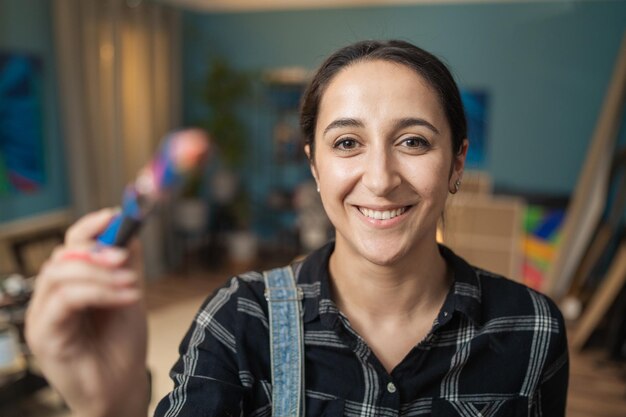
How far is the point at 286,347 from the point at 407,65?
52 cm

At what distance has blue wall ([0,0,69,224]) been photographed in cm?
398

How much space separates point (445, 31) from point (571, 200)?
1.94 meters

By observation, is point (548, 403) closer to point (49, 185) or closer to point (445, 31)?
point (49, 185)

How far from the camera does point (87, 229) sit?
1.70 ft

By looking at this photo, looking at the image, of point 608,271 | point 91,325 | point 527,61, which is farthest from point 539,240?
point 91,325

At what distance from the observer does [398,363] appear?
3.25ft

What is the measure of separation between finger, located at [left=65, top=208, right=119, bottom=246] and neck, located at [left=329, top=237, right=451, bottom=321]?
0.58 m

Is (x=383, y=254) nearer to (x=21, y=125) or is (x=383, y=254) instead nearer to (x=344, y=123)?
(x=344, y=123)

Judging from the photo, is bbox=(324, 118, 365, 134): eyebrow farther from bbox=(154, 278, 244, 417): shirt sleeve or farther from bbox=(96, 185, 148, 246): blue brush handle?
bbox=(96, 185, 148, 246): blue brush handle

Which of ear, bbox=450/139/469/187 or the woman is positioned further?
ear, bbox=450/139/469/187

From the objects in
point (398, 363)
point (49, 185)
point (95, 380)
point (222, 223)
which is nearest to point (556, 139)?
point (222, 223)

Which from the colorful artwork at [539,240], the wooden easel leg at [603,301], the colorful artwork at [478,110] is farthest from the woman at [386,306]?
the colorful artwork at [478,110]

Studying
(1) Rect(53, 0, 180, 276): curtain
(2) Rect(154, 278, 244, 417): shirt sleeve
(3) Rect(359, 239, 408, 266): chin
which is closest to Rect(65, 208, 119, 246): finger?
(2) Rect(154, 278, 244, 417): shirt sleeve

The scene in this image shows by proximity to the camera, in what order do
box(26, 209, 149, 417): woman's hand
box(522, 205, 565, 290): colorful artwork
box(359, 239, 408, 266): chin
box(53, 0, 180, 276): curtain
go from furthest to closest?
box(522, 205, 565, 290): colorful artwork
box(53, 0, 180, 276): curtain
box(359, 239, 408, 266): chin
box(26, 209, 149, 417): woman's hand
